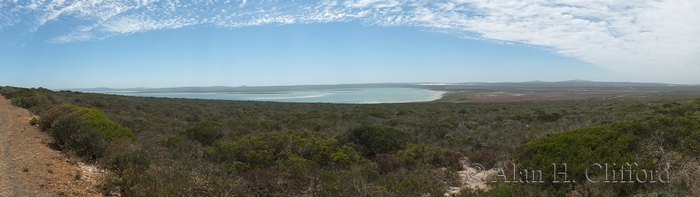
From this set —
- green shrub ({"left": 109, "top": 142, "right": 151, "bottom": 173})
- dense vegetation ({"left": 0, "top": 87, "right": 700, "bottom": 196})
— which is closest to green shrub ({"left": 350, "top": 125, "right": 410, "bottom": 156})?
dense vegetation ({"left": 0, "top": 87, "right": 700, "bottom": 196})

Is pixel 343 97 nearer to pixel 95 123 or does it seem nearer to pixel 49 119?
pixel 49 119

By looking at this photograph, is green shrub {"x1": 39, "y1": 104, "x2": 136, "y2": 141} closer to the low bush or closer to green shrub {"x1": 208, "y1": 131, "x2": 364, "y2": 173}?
the low bush

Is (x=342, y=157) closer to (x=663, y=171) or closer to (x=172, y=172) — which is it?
(x=172, y=172)

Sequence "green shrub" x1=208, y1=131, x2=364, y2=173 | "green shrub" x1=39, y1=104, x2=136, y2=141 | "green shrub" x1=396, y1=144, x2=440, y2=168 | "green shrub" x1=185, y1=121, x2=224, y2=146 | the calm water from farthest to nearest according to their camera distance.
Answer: the calm water → "green shrub" x1=185, y1=121, x2=224, y2=146 → "green shrub" x1=39, y1=104, x2=136, y2=141 → "green shrub" x1=396, y1=144, x2=440, y2=168 → "green shrub" x1=208, y1=131, x2=364, y2=173

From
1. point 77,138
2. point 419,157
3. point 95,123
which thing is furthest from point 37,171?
point 419,157

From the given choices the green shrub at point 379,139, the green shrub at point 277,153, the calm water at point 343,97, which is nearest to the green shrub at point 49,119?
the green shrub at point 277,153

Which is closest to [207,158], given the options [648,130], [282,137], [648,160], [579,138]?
[282,137]
